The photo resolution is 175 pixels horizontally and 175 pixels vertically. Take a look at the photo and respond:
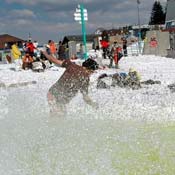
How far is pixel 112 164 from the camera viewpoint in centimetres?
443

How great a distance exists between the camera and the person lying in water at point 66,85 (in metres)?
6.45

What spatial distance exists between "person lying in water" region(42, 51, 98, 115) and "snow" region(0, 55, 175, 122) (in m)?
0.26

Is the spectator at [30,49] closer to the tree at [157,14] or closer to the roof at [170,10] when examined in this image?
the roof at [170,10]

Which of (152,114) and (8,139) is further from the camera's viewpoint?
(152,114)

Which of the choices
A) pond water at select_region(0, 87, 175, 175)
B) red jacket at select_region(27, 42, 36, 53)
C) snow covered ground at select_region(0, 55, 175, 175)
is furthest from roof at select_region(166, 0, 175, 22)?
pond water at select_region(0, 87, 175, 175)

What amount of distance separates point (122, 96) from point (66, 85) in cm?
486

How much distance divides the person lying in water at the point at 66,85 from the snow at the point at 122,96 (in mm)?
262

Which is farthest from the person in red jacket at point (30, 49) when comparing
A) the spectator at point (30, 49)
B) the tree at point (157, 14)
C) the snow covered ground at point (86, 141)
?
the tree at point (157, 14)

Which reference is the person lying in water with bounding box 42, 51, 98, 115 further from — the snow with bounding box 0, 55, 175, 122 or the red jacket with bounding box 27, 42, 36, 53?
the red jacket with bounding box 27, 42, 36, 53

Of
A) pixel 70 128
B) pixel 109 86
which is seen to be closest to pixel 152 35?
pixel 109 86

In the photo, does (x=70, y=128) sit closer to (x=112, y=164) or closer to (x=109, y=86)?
(x=112, y=164)

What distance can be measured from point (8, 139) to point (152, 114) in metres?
2.97

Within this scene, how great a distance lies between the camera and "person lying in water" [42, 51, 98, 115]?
645 cm

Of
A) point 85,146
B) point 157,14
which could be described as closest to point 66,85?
point 85,146
